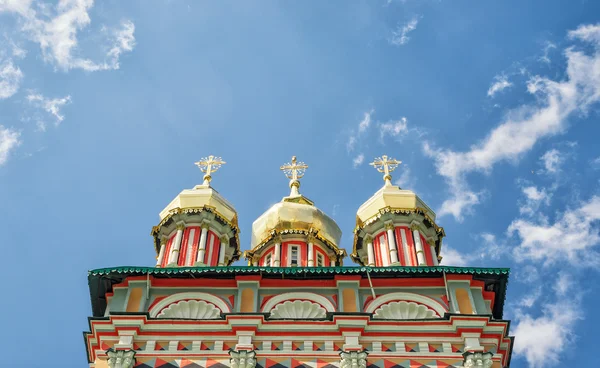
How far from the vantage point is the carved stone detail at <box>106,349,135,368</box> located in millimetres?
15343

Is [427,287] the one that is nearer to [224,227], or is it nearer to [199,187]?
[224,227]

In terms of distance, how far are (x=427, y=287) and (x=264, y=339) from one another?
11.1ft

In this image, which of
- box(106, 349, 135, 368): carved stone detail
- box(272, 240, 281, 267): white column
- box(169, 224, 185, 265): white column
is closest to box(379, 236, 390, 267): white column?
box(272, 240, 281, 267): white column

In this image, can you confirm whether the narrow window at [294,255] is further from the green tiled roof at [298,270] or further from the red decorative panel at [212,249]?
the green tiled roof at [298,270]

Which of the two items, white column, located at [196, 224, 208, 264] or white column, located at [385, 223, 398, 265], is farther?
white column, located at [196, 224, 208, 264]

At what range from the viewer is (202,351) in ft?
51.7

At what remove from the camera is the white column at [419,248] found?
2025 centimetres

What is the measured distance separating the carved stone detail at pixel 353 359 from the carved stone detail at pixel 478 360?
167 cm

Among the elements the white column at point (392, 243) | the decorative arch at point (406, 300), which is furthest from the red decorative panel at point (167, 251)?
the decorative arch at point (406, 300)

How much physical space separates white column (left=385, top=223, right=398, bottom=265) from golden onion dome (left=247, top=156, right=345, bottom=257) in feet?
6.20

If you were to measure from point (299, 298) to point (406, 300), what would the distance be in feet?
6.47

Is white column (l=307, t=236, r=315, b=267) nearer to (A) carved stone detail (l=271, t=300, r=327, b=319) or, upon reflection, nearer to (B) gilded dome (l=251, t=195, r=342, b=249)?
(B) gilded dome (l=251, t=195, r=342, b=249)

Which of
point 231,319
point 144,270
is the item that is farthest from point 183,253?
point 231,319

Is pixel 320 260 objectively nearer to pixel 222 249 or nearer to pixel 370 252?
pixel 370 252
